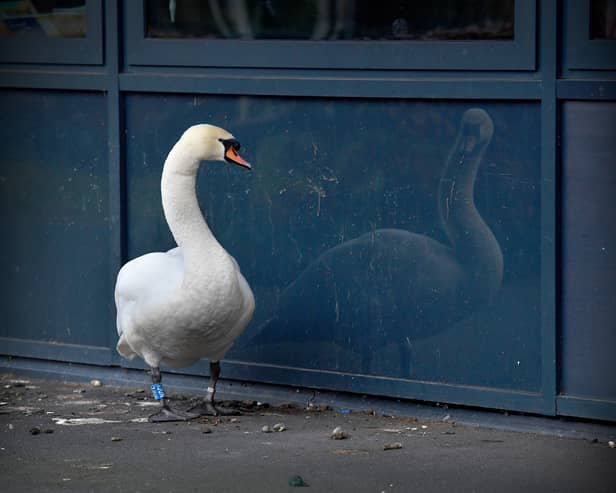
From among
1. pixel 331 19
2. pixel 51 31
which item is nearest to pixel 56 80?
pixel 51 31

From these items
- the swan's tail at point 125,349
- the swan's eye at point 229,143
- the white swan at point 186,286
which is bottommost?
the swan's tail at point 125,349

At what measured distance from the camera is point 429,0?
682 centimetres

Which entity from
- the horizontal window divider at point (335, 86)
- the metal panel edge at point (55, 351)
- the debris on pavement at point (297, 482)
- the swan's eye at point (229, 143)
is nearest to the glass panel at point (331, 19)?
the horizontal window divider at point (335, 86)

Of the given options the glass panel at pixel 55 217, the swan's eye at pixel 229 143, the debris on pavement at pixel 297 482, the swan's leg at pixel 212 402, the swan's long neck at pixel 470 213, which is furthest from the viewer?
the glass panel at pixel 55 217

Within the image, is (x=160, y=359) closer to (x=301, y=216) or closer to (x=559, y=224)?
(x=301, y=216)

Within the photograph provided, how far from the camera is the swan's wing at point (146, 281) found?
6715 mm

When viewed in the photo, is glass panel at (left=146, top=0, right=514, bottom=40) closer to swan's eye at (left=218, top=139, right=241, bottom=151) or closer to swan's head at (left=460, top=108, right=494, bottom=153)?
swan's head at (left=460, top=108, right=494, bottom=153)

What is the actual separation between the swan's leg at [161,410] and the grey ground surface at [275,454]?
54 millimetres

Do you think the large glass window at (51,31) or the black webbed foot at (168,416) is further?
the large glass window at (51,31)

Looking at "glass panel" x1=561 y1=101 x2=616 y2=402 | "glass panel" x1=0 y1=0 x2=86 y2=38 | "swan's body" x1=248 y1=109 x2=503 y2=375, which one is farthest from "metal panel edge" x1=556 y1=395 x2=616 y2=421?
"glass panel" x1=0 y1=0 x2=86 y2=38

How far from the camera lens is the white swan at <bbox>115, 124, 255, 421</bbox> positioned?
21.7ft

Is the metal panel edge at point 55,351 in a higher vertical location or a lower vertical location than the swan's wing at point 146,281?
lower

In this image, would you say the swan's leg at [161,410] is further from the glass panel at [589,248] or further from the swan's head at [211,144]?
A: the glass panel at [589,248]

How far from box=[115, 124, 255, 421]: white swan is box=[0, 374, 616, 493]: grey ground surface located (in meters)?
0.42
